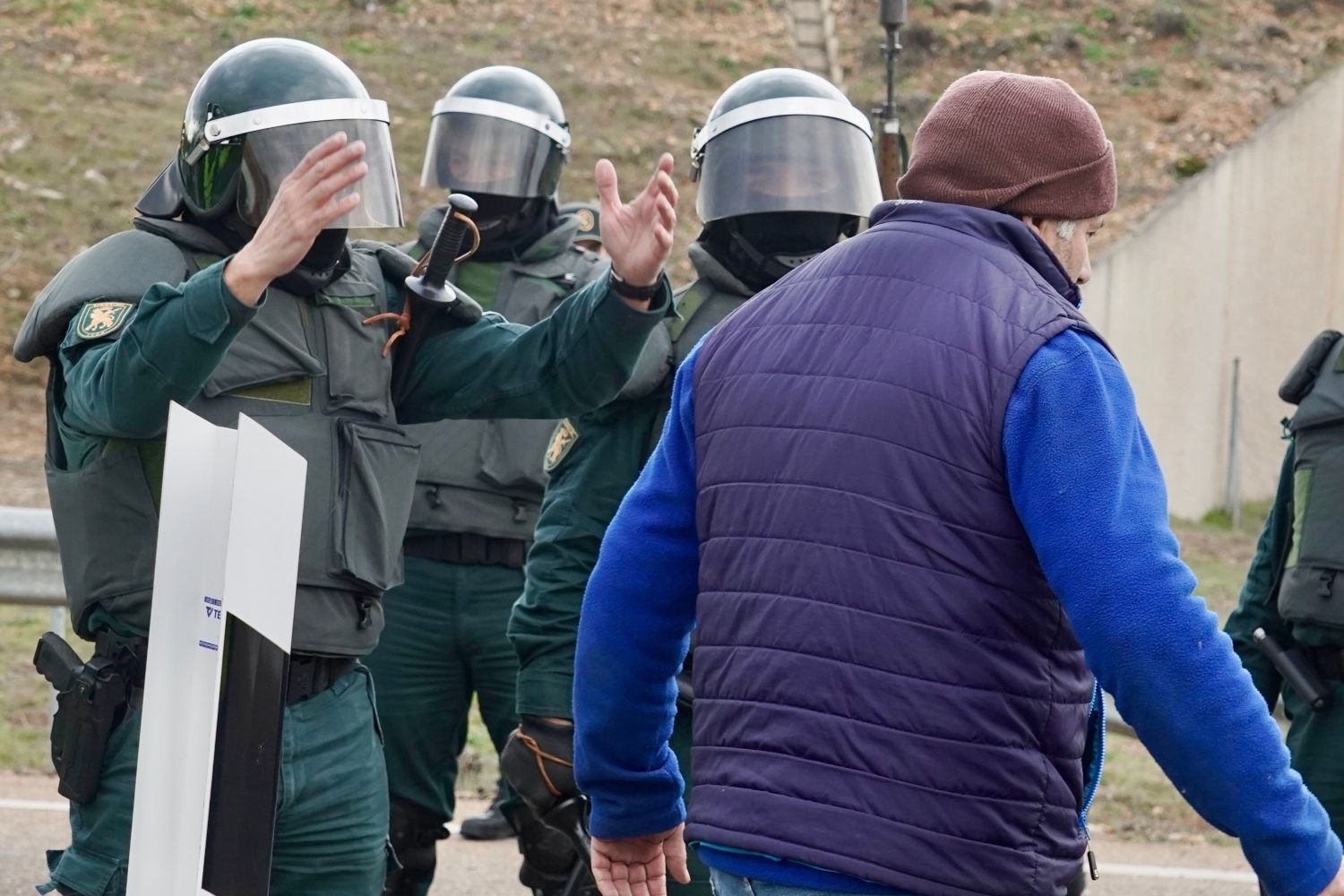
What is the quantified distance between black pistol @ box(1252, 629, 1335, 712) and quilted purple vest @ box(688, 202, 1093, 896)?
6.57 feet

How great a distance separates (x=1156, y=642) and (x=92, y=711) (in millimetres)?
1840

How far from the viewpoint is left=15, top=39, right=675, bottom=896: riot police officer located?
3.28 metres

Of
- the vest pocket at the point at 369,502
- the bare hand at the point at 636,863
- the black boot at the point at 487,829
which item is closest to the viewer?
the bare hand at the point at 636,863

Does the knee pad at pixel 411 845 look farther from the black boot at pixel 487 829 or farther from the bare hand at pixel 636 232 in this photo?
the bare hand at pixel 636 232

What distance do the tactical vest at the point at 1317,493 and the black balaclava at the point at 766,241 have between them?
110 centimetres

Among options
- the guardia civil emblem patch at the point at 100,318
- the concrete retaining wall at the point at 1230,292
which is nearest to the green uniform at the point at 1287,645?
the guardia civil emblem patch at the point at 100,318

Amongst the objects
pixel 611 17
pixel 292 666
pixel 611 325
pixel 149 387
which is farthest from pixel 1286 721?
pixel 611 17

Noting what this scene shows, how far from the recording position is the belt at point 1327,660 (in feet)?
14.1

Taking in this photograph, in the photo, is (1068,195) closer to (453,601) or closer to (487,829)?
(453,601)

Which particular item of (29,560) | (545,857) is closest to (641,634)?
(545,857)

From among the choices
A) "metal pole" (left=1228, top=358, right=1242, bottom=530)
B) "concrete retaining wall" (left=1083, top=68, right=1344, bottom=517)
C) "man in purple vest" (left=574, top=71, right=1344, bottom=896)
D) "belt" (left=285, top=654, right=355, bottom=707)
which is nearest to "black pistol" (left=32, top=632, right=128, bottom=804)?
"belt" (left=285, top=654, right=355, bottom=707)

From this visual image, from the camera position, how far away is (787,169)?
4375mm

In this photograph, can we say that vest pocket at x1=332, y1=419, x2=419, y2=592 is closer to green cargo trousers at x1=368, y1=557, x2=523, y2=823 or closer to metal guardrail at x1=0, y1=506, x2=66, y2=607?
green cargo trousers at x1=368, y1=557, x2=523, y2=823

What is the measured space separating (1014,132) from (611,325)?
121 cm
